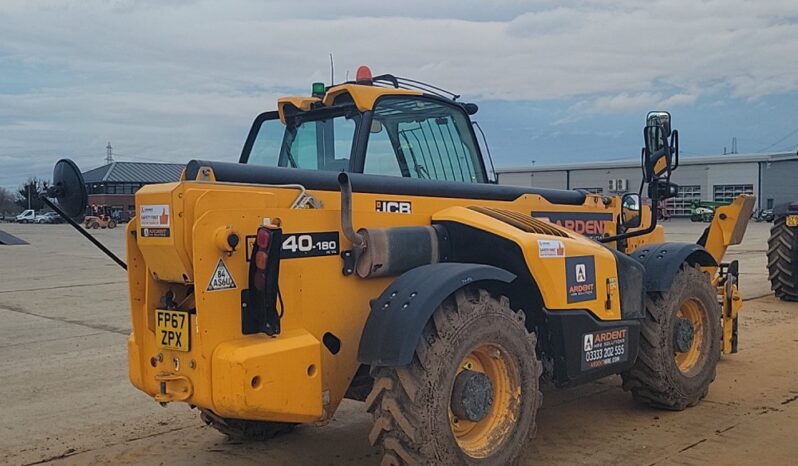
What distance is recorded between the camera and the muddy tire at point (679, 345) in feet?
18.6

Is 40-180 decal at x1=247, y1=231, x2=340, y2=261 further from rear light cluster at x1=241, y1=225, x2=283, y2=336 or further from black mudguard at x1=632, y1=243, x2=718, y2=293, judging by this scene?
black mudguard at x1=632, y1=243, x2=718, y2=293

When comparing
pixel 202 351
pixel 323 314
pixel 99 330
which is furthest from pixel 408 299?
pixel 99 330

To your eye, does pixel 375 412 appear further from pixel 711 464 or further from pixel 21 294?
pixel 21 294

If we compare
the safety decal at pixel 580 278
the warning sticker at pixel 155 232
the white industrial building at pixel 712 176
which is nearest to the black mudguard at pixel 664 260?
the safety decal at pixel 580 278

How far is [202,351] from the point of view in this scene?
3.68 meters

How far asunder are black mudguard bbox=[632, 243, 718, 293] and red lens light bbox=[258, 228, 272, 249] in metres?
3.19

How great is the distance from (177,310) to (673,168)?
3452mm

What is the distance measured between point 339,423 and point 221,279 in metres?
2.39

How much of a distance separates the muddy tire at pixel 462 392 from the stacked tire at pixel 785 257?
359 inches

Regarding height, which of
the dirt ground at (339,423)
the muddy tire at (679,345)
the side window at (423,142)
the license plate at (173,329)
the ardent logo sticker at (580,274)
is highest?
the side window at (423,142)

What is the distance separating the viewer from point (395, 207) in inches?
182

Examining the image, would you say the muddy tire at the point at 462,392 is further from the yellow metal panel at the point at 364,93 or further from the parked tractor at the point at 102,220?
the parked tractor at the point at 102,220

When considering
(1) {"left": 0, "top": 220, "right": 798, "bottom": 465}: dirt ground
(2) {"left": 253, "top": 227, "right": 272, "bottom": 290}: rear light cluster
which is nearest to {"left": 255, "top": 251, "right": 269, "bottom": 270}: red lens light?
(2) {"left": 253, "top": 227, "right": 272, "bottom": 290}: rear light cluster

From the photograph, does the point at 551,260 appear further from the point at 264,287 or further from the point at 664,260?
the point at 264,287
